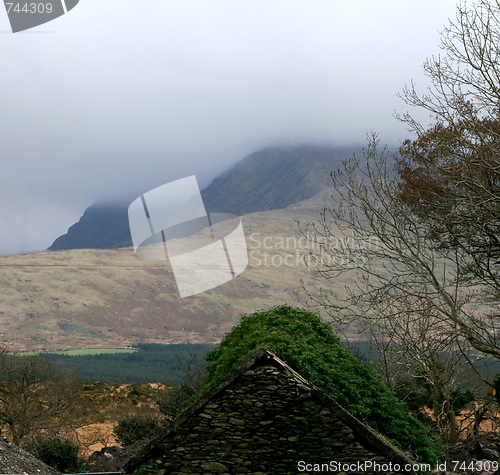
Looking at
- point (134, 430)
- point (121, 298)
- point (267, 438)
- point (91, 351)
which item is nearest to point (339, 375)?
point (267, 438)

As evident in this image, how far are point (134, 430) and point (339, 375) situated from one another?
16442 millimetres

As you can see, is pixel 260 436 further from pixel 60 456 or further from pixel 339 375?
pixel 60 456

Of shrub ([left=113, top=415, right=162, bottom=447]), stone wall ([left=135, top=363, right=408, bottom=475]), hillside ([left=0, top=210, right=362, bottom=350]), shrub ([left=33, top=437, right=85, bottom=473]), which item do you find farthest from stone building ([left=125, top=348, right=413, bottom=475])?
hillside ([left=0, top=210, right=362, bottom=350])

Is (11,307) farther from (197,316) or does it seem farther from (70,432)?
(70,432)

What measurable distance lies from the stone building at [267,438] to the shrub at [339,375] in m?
0.74

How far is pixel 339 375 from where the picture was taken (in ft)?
26.8

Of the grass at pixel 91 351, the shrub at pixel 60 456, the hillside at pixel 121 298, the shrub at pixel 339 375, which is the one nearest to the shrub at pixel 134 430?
the shrub at pixel 60 456

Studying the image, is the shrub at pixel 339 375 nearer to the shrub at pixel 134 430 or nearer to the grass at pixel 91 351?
the shrub at pixel 134 430

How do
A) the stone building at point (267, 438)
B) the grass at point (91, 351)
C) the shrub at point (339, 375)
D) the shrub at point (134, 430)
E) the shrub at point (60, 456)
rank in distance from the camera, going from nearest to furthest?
1. the stone building at point (267, 438)
2. the shrub at point (339, 375)
3. the shrub at point (60, 456)
4. the shrub at point (134, 430)
5. the grass at point (91, 351)

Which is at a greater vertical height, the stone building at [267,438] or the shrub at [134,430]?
the stone building at [267,438]

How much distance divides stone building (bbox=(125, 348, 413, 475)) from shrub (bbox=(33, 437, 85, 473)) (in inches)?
450

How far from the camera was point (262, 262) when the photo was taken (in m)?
144

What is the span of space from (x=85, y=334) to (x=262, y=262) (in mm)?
57931

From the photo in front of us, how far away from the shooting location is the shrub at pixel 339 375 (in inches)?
308
